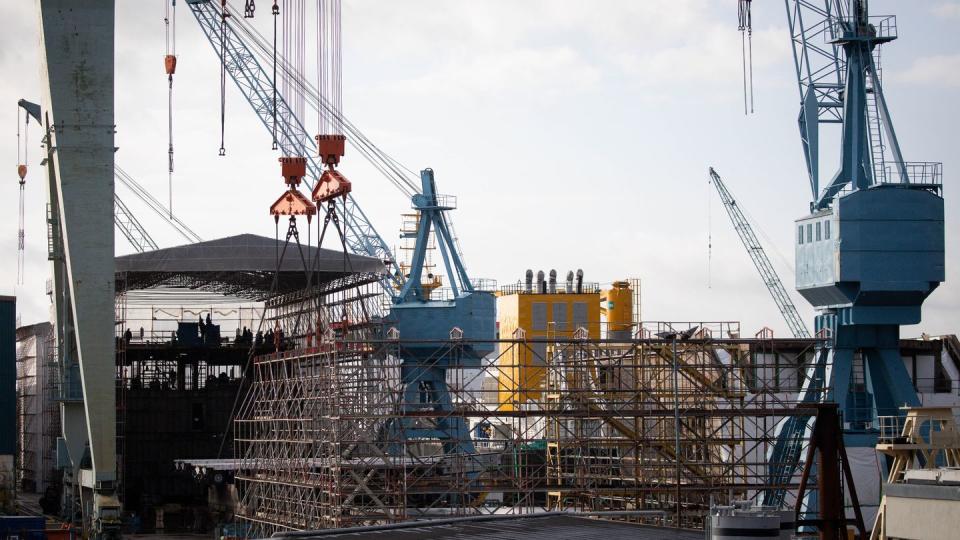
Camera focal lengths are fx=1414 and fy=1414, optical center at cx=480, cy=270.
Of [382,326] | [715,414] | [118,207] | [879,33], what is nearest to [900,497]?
[715,414]

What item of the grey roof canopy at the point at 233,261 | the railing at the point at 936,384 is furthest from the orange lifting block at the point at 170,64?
the railing at the point at 936,384

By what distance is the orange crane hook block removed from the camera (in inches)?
2115

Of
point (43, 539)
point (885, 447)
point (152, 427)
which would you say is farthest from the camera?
point (152, 427)

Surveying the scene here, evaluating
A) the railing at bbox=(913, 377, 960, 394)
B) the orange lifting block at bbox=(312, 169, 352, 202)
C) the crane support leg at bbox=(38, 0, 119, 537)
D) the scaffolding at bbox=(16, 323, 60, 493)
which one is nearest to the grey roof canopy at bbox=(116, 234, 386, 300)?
the scaffolding at bbox=(16, 323, 60, 493)

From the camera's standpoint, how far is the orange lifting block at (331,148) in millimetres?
52688

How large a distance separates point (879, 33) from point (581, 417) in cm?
2003

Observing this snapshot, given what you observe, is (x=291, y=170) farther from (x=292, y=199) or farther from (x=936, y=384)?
(x=936, y=384)

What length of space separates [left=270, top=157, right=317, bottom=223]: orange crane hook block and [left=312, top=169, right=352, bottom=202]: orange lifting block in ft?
2.54

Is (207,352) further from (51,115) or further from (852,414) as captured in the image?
(852,414)

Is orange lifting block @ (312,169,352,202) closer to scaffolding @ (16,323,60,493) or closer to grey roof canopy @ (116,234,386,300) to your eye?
grey roof canopy @ (116,234,386,300)

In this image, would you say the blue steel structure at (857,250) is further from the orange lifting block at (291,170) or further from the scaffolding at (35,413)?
the scaffolding at (35,413)

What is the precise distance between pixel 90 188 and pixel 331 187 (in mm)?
8913

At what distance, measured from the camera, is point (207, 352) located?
281 feet

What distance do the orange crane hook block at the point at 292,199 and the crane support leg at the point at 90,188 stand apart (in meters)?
6.25
